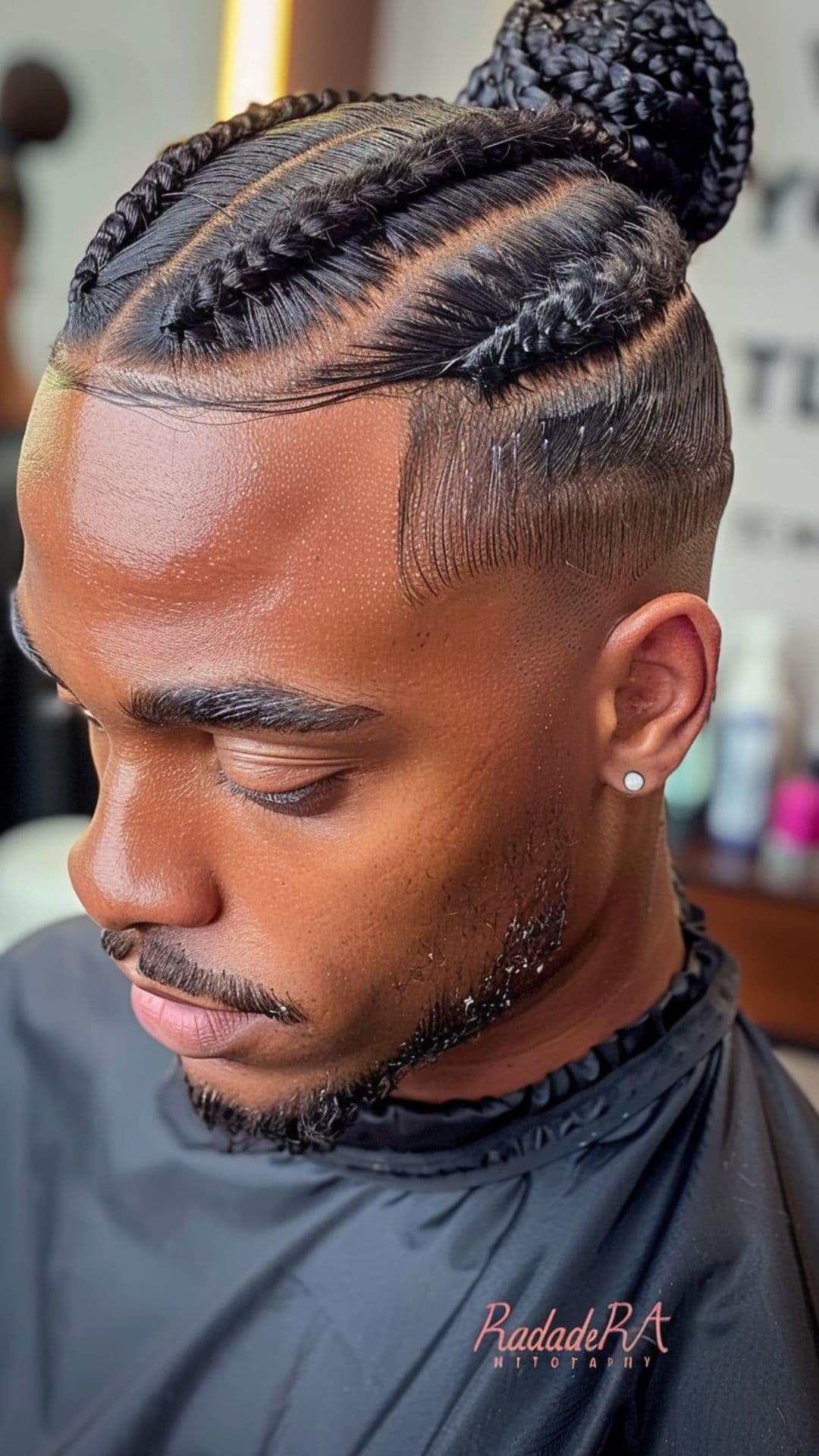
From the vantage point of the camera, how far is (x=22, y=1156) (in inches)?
62.6

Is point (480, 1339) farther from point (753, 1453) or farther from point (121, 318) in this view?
point (121, 318)

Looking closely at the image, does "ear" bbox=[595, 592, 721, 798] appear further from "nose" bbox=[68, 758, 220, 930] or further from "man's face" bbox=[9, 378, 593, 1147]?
"nose" bbox=[68, 758, 220, 930]

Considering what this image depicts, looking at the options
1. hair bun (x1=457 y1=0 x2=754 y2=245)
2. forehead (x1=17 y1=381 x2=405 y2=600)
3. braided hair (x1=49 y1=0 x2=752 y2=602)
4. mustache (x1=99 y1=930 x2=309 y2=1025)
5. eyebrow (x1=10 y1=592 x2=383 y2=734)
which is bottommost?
Result: mustache (x1=99 y1=930 x2=309 y2=1025)

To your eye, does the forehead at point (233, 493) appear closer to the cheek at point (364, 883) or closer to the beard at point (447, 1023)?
the cheek at point (364, 883)

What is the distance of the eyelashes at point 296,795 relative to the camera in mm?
1001

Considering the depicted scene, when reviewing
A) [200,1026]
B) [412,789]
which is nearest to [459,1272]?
[200,1026]

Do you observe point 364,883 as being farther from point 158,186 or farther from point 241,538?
point 158,186

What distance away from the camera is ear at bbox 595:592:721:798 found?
3.55ft

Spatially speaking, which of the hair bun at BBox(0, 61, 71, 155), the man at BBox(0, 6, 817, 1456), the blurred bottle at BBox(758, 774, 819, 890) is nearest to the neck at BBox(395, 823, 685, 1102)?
the man at BBox(0, 6, 817, 1456)

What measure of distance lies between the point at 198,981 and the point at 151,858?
0.12 metres

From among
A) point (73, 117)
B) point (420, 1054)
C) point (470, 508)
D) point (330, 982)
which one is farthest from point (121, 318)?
point (73, 117)

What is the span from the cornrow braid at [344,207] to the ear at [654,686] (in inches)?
15.2

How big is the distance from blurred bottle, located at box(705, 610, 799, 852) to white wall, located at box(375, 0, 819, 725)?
0.16 meters

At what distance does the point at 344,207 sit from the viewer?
968 millimetres
